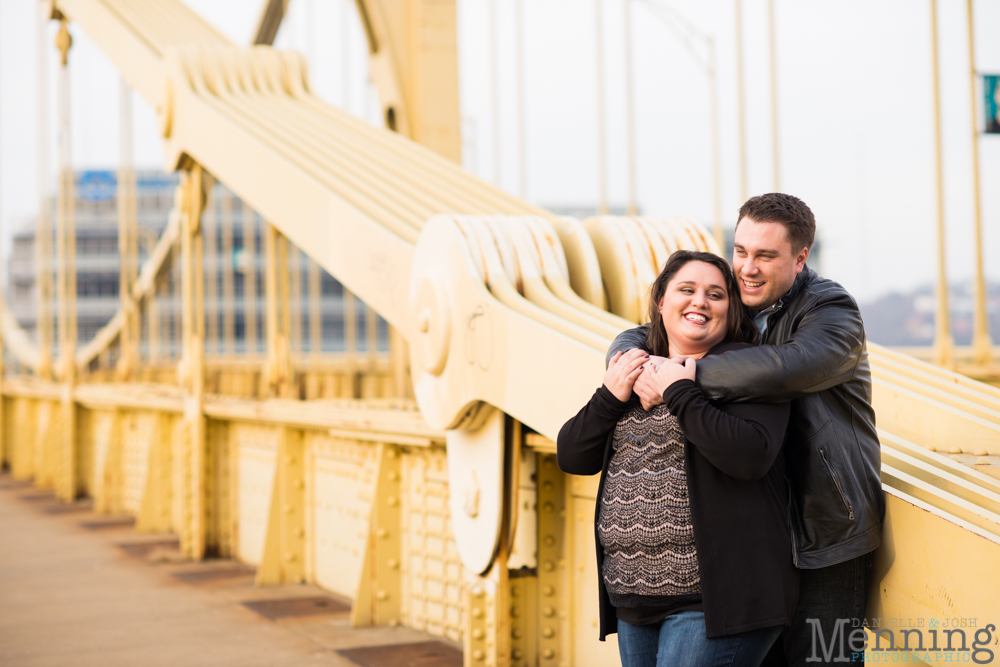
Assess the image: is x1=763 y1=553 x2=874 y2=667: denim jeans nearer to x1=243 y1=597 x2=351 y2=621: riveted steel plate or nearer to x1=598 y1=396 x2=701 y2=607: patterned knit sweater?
x1=598 y1=396 x2=701 y2=607: patterned knit sweater

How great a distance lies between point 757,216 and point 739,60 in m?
4.78

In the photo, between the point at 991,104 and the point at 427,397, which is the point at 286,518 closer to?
the point at 427,397

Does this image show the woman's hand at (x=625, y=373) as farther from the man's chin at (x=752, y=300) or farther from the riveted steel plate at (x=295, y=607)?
the riveted steel plate at (x=295, y=607)

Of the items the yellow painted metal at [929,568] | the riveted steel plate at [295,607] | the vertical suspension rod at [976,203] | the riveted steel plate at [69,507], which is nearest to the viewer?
the yellow painted metal at [929,568]

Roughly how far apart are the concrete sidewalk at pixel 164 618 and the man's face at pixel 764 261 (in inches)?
102

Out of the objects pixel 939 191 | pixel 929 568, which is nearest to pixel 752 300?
pixel 929 568

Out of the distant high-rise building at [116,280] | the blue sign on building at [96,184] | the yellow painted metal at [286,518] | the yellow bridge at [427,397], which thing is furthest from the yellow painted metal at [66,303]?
the blue sign on building at [96,184]

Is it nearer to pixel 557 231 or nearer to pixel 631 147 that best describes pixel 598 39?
pixel 631 147

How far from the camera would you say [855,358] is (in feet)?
6.31

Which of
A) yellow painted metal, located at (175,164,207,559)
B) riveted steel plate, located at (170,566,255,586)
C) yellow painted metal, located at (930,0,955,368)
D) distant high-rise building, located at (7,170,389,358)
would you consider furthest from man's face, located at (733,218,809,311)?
distant high-rise building, located at (7,170,389,358)

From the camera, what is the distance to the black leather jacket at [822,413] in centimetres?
186

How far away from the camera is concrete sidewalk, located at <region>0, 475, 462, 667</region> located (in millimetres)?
4531

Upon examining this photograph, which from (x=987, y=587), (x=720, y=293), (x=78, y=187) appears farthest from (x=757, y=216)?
(x=78, y=187)

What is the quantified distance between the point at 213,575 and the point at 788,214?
18.4 ft
